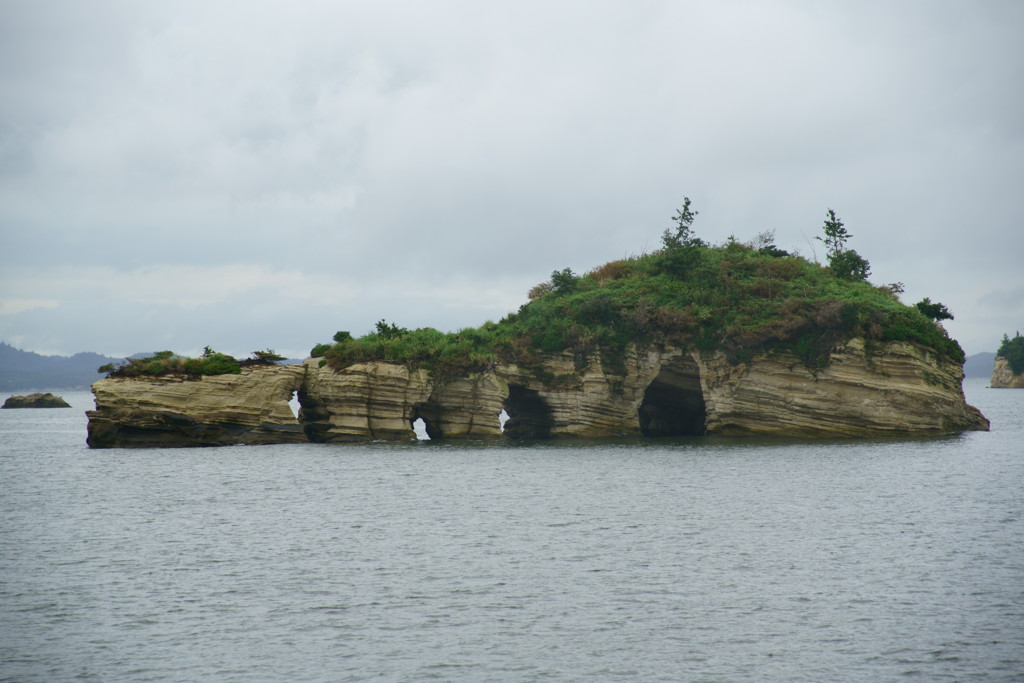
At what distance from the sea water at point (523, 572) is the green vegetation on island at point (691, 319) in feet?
47.1

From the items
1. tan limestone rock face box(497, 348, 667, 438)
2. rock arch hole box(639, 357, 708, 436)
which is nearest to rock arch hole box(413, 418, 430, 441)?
tan limestone rock face box(497, 348, 667, 438)

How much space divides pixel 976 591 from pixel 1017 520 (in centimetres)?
1092

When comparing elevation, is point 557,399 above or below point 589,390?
below

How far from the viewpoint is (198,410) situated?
196 ft

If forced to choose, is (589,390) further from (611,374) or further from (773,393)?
(773,393)

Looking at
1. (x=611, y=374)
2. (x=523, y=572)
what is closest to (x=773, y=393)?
(x=611, y=374)

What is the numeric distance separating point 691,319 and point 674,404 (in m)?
10.4

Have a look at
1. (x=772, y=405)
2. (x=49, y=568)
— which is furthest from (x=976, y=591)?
(x=772, y=405)

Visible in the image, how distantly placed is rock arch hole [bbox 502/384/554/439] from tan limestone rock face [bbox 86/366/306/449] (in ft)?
54.3

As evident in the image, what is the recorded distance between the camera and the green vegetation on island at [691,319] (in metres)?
62.6

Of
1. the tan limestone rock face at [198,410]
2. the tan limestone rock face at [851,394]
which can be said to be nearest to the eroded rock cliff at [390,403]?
the tan limestone rock face at [198,410]

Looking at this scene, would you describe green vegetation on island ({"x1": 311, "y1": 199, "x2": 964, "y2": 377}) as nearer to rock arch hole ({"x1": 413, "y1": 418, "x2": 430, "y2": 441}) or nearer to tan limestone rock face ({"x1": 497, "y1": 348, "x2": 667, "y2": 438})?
tan limestone rock face ({"x1": 497, "y1": 348, "x2": 667, "y2": 438})

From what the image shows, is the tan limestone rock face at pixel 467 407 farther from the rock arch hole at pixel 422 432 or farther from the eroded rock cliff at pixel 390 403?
the rock arch hole at pixel 422 432

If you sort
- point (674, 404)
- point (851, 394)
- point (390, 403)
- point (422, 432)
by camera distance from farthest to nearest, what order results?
point (422, 432)
point (674, 404)
point (390, 403)
point (851, 394)
